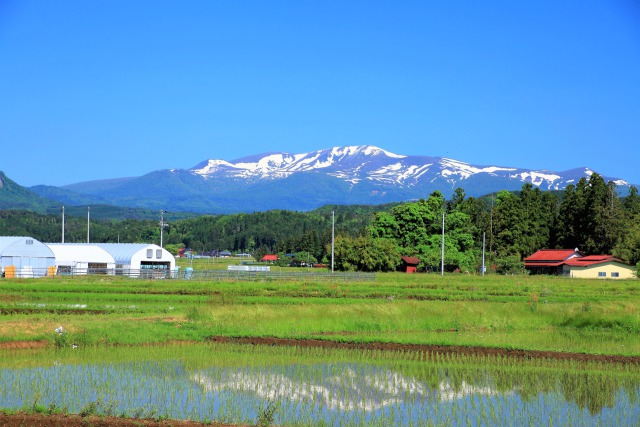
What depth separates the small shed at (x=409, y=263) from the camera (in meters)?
76.9

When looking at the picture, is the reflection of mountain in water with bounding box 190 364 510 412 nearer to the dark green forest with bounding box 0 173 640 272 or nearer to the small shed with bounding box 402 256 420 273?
the dark green forest with bounding box 0 173 640 272

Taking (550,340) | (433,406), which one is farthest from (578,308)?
(433,406)

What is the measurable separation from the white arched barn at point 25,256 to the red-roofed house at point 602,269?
4678cm

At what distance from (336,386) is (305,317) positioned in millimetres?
11739

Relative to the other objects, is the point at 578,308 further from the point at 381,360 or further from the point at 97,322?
the point at 97,322

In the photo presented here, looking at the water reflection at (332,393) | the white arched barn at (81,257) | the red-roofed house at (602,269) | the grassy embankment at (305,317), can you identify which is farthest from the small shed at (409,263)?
the water reflection at (332,393)

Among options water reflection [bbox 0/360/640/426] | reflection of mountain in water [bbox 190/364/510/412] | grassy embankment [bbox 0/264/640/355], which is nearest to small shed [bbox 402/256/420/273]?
grassy embankment [bbox 0/264/640/355]

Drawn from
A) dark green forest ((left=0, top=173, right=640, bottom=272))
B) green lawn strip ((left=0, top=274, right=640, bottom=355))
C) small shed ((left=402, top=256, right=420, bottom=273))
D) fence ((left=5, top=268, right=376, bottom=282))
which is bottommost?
green lawn strip ((left=0, top=274, right=640, bottom=355))

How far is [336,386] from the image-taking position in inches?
655

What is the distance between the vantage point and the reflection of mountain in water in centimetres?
1526

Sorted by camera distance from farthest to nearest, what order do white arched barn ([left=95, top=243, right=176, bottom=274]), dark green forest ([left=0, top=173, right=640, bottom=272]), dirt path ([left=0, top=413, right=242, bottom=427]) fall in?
dark green forest ([left=0, top=173, right=640, bottom=272]) < white arched barn ([left=95, top=243, right=176, bottom=274]) < dirt path ([left=0, top=413, right=242, bottom=427])

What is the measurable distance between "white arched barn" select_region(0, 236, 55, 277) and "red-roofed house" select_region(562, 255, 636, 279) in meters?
46.8

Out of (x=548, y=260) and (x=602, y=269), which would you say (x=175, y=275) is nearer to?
(x=602, y=269)

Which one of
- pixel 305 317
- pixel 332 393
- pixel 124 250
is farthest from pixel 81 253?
pixel 332 393
